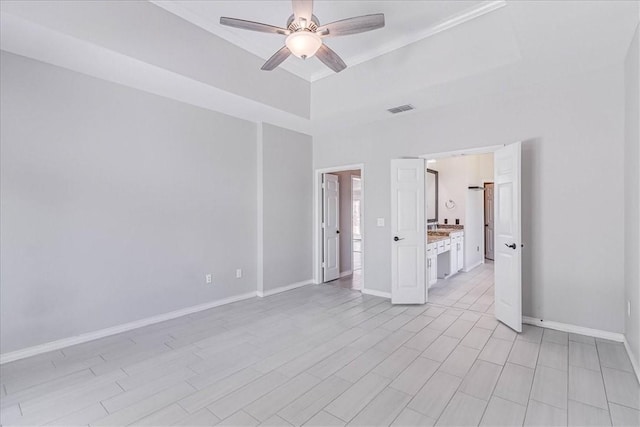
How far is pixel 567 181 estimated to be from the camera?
3.34 meters

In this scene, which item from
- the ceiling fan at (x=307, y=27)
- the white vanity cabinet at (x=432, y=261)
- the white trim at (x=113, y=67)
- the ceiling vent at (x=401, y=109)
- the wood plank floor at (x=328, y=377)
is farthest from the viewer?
the white vanity cabinet at (x=432, y=261)

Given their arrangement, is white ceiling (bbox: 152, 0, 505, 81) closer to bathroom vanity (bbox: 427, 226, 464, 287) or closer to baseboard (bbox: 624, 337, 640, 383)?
bathroom vanity (bbox: 427, 226, 464, 287)

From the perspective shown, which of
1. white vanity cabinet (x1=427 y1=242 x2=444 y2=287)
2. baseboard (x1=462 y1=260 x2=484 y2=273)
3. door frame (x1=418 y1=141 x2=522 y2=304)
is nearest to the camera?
door frame (x1=418 y1=141 x2=522 y2=304)

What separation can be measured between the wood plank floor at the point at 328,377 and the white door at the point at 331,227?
7.12ft

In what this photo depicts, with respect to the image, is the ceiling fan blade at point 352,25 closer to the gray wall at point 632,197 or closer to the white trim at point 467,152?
the gray wall at point 632,197

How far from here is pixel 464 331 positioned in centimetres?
340

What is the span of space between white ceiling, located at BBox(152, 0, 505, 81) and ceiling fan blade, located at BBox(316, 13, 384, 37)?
0.71m

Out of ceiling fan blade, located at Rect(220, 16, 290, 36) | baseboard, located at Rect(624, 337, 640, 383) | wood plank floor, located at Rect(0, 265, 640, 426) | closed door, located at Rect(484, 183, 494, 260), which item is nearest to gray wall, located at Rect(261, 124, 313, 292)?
wood plank floor, located at Rect(0, 265, 640, 426)

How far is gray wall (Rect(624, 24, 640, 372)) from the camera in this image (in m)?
2.45

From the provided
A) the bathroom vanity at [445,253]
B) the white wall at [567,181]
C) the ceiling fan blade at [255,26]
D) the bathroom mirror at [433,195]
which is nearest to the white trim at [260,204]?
the ceiling fan blade at [255,26]

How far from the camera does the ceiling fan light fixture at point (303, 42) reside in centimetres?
247

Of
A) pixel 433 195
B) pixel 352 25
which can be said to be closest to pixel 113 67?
pixel 352 25

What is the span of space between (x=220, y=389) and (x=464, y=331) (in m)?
2.60

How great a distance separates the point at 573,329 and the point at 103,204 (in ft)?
17.4
